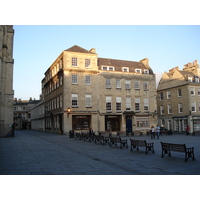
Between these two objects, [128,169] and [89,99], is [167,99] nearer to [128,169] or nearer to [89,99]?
[89,99]

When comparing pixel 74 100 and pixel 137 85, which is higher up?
pixel 137 85

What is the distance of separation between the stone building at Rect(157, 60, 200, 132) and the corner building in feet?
24.0

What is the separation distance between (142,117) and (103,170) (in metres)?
31.2

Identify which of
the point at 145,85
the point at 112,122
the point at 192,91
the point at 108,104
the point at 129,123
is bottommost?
the point at 129,123

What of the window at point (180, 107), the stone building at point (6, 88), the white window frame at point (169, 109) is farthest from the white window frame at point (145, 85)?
the stone building at point (6, 88)

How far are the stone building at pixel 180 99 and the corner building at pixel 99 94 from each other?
732 centimetres

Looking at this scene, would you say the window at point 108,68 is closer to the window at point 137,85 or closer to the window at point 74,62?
the window at point 137,85

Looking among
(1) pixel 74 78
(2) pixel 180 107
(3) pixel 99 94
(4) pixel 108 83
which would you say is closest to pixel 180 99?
(2) pixel 180 107

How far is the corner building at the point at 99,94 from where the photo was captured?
111 feet

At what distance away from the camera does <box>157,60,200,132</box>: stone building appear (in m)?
41.5

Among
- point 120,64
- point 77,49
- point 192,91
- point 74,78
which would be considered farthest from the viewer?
point 192,91

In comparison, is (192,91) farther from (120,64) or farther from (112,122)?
(112,122)

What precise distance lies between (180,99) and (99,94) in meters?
18.8

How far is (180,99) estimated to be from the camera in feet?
143
